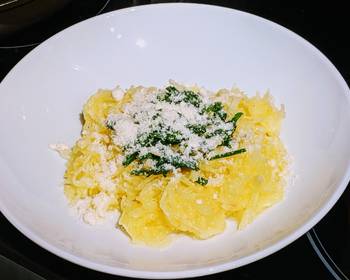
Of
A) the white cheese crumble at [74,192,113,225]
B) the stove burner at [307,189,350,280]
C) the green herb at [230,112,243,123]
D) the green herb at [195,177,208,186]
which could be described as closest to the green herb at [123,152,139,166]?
the white cheese crumble at [74,192,113,225]

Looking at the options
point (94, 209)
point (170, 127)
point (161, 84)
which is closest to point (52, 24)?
point (161, 84)

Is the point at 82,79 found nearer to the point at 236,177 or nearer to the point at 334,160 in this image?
the point at 236,177

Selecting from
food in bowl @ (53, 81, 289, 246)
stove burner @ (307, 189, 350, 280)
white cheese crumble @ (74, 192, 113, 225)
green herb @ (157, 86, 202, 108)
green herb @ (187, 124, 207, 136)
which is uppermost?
green herb @ (157, 86, 202, 108)

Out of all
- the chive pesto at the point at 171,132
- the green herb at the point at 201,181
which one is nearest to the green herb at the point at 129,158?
the chive pesto at the point at 171,132

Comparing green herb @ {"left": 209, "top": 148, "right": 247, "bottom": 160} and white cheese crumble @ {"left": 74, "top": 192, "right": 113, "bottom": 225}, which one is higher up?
green herb @ {"left": 209, "top": 148, "right": 247, "bottom": 160}

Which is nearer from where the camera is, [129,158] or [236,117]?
[129,158]

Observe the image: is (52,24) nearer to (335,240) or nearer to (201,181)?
(201,181)

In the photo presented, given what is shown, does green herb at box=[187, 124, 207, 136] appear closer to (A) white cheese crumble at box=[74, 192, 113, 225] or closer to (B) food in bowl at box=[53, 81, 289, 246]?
(B) food in bowl at box=[53, 81, 289, 246]

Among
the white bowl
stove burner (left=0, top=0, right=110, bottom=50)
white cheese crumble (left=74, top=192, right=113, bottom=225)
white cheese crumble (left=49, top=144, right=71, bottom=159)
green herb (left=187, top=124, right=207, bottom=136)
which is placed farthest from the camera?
stove burner (left=0, top=0, right=110, bottom=50)
